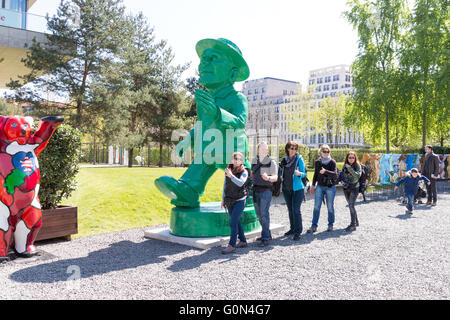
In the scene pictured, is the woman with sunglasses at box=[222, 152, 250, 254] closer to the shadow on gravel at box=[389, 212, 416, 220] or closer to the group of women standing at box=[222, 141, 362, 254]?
the group of women standing at box=[222, 141, 362, 254]

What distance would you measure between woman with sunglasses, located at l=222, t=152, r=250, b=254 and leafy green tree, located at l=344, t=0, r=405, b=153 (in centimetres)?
1516

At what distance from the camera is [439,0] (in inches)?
701

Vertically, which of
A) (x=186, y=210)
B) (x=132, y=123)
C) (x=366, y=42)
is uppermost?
(x=366, y=42)

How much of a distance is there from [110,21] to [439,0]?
17224 mm

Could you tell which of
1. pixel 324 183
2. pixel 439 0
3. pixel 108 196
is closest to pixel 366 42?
pixel 439 0

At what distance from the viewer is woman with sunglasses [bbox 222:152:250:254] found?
4.93 metres

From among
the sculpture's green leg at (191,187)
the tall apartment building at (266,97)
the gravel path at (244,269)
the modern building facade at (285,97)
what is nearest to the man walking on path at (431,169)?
the gravel path at (244,269)

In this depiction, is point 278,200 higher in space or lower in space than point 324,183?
lower

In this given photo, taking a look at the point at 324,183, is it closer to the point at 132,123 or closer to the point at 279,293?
the point at 279,293

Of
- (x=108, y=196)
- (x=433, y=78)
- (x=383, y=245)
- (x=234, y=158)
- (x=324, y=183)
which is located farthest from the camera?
(x=433, y=78)

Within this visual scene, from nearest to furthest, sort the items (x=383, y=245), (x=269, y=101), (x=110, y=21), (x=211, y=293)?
(x=211, y=293)
(x=383, y=245)
(x=110, y=21)
(x=269, y=101)

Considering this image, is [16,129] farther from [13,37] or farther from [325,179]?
[13,37]

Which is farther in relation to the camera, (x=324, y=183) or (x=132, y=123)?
(x=132, y=123)

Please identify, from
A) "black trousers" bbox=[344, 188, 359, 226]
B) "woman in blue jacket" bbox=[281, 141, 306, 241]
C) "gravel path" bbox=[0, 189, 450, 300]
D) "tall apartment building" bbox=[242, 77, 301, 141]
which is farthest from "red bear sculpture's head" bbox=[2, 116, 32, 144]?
"tall apartment building" bbox=[242, 77, 301, 141]
